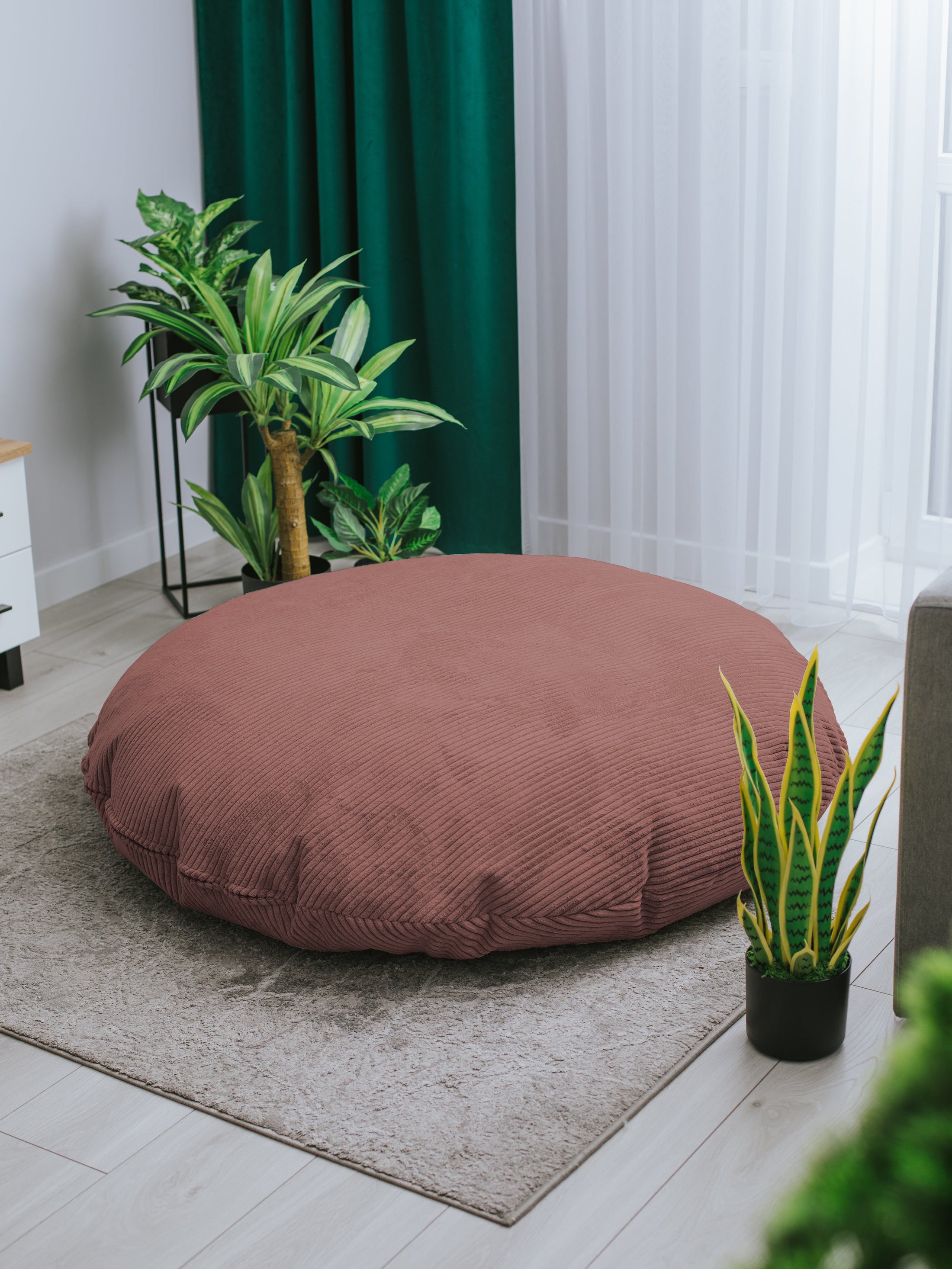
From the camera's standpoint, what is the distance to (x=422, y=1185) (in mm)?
1484

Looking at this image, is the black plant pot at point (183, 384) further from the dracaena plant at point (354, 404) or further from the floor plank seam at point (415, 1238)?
the floor plank seam at point (415, 1238)

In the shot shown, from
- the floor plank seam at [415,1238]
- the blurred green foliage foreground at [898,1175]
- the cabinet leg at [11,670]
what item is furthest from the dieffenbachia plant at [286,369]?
the blurred green foliage foreground at [898,1175]

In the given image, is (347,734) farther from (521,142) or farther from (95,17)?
(95,17)

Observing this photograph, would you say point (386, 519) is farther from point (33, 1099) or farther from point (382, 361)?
point (33, 1099)

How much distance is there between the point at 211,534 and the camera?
4.00m

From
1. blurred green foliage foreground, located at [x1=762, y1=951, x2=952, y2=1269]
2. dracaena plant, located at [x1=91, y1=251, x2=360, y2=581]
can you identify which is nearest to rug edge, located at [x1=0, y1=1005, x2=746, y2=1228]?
blurred green foliage foreground, located at [x1=762, y1=951, x2=952, y2=1269]

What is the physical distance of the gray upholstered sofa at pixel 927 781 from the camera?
61.3 inches

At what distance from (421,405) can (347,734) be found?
1451 mm

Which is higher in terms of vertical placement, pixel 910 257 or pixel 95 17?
pixel 95 17

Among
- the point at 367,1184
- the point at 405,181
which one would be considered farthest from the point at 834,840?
the point at 405,181

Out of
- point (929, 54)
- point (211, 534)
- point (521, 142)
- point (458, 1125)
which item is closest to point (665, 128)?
point (521, 142)

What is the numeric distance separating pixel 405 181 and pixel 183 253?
0.68 m

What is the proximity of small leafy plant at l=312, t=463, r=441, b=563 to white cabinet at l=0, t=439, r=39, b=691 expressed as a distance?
655 mm

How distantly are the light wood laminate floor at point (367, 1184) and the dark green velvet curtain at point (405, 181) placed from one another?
2086mm
